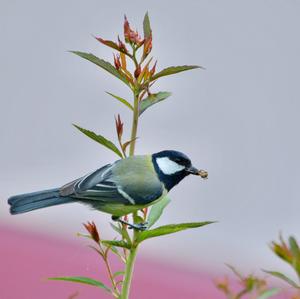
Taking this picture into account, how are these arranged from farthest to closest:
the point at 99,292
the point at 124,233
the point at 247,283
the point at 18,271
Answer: the point at 18,271
the point at 99,292
the point at 124,233
the point at 247,283

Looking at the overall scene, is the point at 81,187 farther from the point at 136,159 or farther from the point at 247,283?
the point at 247,283

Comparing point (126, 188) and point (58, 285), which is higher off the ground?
point (126, 188)

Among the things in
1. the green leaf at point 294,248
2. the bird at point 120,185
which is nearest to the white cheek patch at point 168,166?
the bird at point 120,185

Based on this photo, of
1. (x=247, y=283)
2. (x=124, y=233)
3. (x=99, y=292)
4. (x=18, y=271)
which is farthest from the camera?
(x=18, y=271)

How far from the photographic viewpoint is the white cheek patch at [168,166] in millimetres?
1316

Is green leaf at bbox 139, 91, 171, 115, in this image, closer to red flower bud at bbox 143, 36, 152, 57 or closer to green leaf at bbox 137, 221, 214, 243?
red flower bud at bbox 143, 36, 152, 57

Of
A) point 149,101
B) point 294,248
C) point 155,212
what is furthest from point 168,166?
point 294,248

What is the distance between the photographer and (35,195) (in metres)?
1.27

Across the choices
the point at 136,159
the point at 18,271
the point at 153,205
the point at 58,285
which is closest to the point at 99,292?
the point at 58,285

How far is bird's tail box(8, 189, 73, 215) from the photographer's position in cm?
118

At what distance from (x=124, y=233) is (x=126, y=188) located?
14.0 inches

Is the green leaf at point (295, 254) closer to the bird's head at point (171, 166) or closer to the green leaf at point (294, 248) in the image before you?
the green leaf at point (294, 248)

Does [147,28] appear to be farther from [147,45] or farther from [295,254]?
[295,254]

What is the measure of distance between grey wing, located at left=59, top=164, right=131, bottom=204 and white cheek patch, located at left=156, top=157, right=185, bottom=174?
3.6 inches
